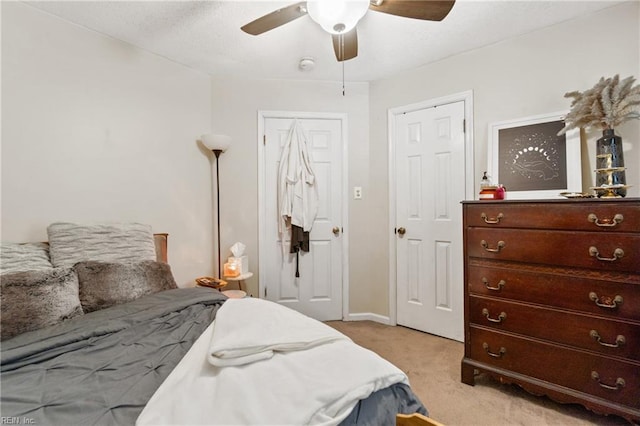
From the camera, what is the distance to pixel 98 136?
214cm

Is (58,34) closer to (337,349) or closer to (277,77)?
(277,77)

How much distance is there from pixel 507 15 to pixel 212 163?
2676 mm

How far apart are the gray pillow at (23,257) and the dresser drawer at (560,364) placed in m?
2.57

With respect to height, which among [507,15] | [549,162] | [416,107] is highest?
[507,15]

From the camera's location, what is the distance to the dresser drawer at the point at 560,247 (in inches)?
56.2

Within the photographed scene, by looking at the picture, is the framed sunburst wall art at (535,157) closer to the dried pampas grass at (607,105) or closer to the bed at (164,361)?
the dried pampas grass at (607,105)

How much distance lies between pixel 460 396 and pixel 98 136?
119 inches

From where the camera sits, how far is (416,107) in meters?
2.74

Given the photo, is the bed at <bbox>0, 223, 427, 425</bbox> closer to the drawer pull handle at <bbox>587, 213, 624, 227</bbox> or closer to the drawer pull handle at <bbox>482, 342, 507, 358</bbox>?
the drawer pull handle at <bbox>482, 342, 507, 358</bbox>

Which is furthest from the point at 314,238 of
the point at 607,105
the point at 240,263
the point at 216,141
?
the point at 607,105

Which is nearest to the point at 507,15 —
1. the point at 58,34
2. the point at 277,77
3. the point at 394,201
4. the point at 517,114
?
the point at 517,114

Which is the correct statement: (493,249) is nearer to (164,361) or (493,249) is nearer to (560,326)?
(560,326)

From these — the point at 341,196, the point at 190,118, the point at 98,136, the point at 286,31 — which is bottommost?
the point at 341,196

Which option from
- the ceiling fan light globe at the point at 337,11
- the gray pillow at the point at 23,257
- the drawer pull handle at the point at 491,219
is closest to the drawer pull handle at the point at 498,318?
the drawer pull handle at the point at 491,219
